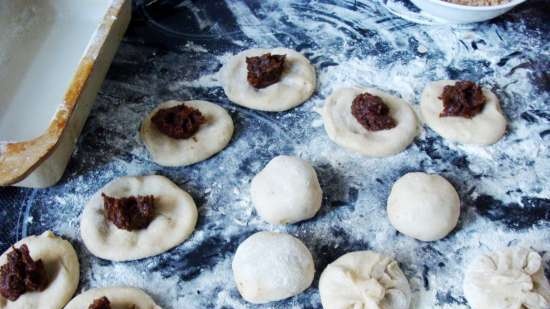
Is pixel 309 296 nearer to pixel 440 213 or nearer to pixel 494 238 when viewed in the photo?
pixel 440 213

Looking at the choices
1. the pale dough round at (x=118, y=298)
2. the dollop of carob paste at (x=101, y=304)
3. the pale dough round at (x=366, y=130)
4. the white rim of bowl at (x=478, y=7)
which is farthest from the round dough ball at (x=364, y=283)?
the white rim of bowl at (x=478, y=7)

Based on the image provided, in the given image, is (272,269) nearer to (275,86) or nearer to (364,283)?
(364,283)

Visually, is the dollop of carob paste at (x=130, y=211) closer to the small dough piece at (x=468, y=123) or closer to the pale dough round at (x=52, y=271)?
the pale dough round at (x=52, y=271)

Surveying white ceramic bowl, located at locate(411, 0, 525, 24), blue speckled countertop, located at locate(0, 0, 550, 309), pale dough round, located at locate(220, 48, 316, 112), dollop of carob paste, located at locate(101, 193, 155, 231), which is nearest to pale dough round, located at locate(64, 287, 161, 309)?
blue speckled countertop, located at locate(0, 0, 550, 309)

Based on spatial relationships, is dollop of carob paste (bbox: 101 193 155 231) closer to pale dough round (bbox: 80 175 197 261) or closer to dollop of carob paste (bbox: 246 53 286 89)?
pale dough round (bbox: 80 175 197 261)

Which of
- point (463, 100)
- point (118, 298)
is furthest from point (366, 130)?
point (118, 298)

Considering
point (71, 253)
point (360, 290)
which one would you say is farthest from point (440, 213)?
point (71, 253)

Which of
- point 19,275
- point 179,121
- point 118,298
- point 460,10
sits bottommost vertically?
point 118,298
